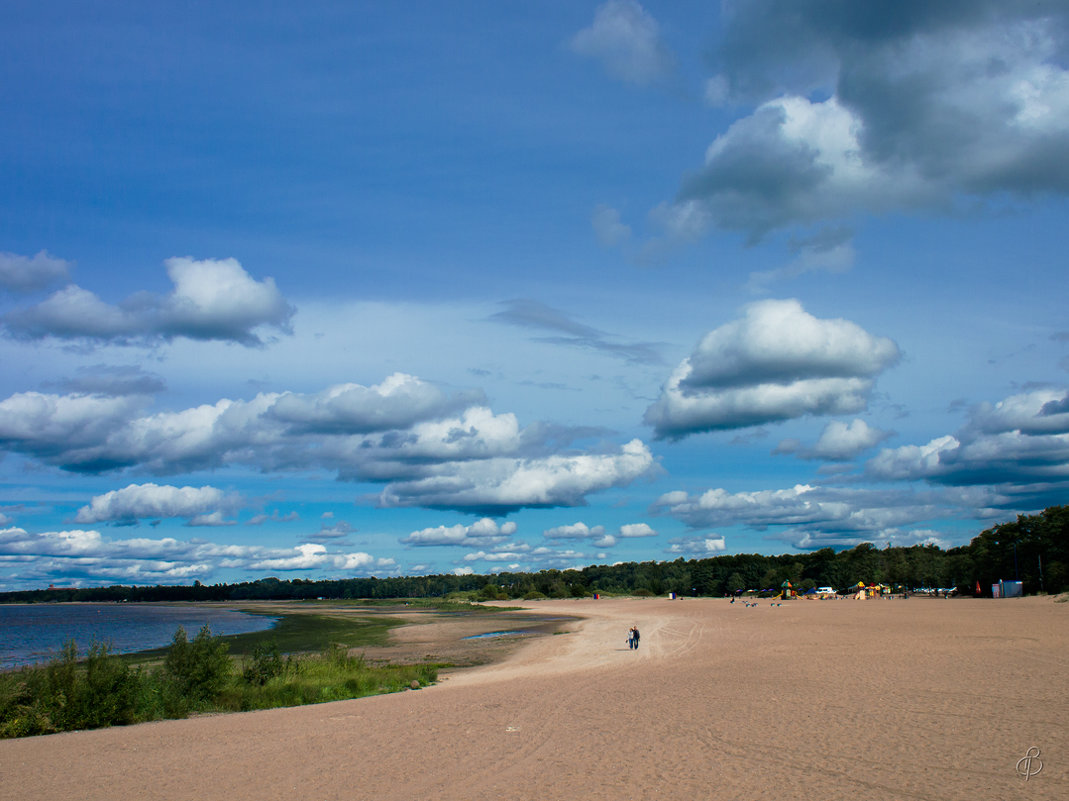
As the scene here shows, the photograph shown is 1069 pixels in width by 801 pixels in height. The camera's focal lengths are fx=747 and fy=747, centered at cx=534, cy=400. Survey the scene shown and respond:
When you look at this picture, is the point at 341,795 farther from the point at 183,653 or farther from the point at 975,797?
the point at 183,653

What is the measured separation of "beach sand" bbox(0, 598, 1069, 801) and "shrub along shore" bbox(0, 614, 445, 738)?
1.24 m

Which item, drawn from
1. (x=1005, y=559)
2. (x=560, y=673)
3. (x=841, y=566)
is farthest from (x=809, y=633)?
(x=841, y=566)

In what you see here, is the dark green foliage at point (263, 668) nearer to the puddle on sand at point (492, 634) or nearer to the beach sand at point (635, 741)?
the beach sand at point (635, 741)

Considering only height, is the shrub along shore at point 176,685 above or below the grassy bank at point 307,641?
above

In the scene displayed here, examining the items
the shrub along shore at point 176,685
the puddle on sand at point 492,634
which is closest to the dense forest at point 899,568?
the puddle on sand at point 492,634

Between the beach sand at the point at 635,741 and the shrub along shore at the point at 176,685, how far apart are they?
1.24m

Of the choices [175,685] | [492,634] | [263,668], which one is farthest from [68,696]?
[492,634]

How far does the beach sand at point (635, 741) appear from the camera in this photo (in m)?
12.4

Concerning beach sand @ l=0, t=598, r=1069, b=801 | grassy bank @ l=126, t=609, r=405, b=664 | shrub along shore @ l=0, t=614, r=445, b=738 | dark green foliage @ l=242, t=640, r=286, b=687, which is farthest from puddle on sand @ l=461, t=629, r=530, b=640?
dark green foliage @ l=242, t=640, r=286, b=687

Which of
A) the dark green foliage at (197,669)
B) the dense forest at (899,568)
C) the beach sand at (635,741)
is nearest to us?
the beach sand at (635,741)

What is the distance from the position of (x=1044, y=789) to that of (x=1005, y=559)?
3733 inches

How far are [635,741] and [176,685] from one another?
51.2 ft

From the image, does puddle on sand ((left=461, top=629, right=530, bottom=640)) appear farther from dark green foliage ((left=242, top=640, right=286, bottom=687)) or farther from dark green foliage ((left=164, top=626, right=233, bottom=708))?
dark green foliage ((left=164, top=626, right=233, bottom=708))

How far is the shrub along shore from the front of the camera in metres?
20.5
